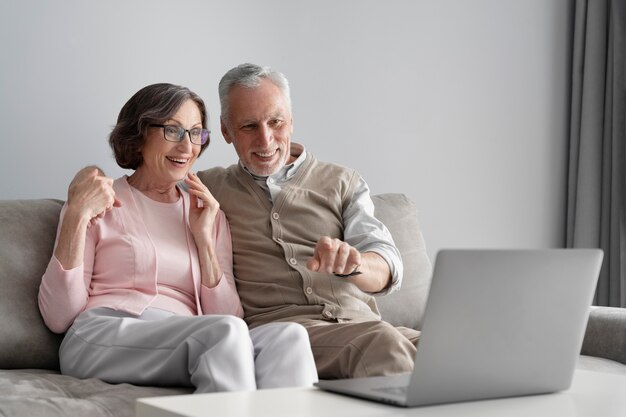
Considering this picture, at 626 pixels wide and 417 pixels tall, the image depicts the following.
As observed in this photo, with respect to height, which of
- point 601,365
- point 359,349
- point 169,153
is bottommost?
point 601,365

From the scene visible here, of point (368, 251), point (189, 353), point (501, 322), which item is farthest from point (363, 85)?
point (501, 322)

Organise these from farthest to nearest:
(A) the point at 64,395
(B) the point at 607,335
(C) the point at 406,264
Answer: (C) the point at 406,264, (B) the point at 607,335, (A) the point at 64,395

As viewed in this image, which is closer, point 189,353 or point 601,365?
point 189,353

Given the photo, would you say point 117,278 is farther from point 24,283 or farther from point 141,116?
point 141,116

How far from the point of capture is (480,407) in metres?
1.25

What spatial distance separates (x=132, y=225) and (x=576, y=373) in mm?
1131

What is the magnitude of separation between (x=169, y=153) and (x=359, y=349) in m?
0.72

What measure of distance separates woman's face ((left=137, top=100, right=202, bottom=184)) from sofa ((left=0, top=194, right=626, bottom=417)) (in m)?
0.27

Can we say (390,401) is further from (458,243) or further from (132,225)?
(458,243)

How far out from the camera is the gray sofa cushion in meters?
2.69

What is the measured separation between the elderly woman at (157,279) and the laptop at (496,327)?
18.1 inches

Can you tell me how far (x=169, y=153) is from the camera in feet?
7.43

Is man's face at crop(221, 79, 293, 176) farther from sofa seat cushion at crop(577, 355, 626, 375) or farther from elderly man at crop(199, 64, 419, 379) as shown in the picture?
sofa seat cushion at crop(577, 355, 626, 375)

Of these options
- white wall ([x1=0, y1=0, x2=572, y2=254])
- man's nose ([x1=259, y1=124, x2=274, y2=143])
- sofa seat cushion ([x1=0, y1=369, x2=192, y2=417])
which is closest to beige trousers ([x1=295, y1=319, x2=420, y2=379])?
sofa seat cushion ([x1=0, y1=369, x2=192, y2=417])
